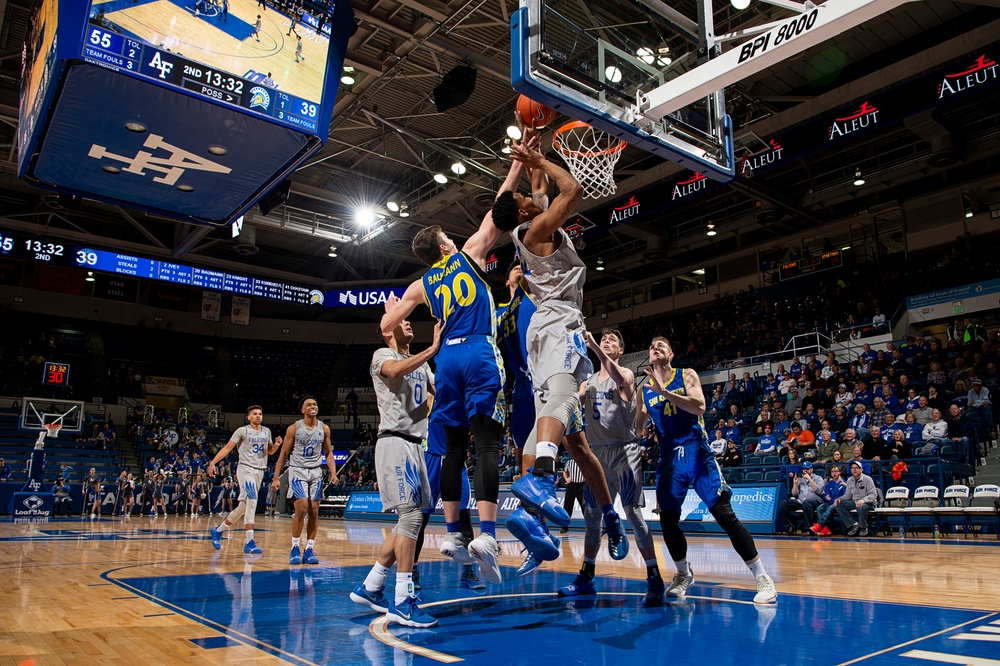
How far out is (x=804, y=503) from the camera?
12.0 meters

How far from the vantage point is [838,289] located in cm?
2180

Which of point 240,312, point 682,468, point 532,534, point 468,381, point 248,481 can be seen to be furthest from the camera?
point 240,312

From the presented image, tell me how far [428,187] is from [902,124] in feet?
45.4

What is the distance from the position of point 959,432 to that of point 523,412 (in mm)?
11155

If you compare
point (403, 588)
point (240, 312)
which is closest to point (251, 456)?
point (403, 588)

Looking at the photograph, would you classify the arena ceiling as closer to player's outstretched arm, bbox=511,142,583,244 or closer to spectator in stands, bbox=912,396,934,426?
player's outstretched arm, bbox=511,142,583,244

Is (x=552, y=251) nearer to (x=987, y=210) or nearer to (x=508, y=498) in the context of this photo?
(x=508, y=498)

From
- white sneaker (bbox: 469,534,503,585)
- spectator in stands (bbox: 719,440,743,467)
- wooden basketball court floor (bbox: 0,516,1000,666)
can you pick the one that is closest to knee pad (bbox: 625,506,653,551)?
wooden basketball court floor (bbox: 0,516,1000,666)

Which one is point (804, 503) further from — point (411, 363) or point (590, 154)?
point (411, 363)

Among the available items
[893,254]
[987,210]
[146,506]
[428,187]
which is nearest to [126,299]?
[146,506]

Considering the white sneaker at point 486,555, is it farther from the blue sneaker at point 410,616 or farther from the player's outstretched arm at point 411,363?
the player's outstretched arm at point 411,363

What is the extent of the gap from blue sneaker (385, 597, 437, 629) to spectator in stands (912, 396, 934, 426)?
39.4 feet

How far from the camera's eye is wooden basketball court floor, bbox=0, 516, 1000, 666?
3133mm

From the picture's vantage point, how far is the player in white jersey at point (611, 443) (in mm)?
5129
